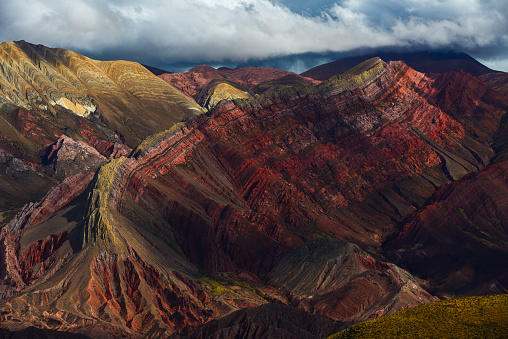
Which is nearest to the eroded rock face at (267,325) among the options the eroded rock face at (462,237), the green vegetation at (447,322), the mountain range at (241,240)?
the mountain range at (241,240)

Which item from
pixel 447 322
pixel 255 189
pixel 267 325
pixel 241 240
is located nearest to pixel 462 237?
pixel 255 189

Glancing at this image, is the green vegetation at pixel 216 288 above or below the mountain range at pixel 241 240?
below

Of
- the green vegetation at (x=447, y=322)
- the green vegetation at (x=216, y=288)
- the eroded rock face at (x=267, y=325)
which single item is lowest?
the green vegetation at (x=216, y=288)

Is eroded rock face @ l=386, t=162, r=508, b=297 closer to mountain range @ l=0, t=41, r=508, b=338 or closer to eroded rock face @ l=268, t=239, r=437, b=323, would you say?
mountain range @ l=0, t=41, r=508, b=338

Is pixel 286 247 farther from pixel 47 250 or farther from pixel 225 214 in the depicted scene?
pixel 47 250

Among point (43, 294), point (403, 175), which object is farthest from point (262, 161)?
point (43, 294)

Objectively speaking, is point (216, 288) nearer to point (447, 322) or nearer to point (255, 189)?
point (255, 189)

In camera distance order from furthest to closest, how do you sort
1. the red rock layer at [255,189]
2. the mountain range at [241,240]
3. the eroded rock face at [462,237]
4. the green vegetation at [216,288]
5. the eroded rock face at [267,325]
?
1. the red rock layer at [255,189]
2. the eroded rock face at [462,237]
3. the green vegetation at [216,288]
4. the mountain range at [241,240]
5. the eroded rock face at [267,325]

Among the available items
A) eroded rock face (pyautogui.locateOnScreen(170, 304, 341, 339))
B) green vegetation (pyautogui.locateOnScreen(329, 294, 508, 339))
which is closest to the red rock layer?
eroded rock face (pyautogui.locateOnScreen(170, 304, 341, 339))

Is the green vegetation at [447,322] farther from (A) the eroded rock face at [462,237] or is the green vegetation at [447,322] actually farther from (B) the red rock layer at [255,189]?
(B) the red rock layer at [255,189]
